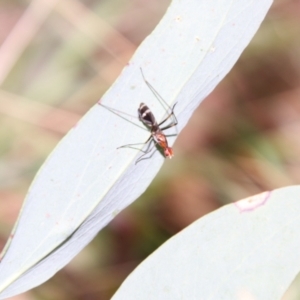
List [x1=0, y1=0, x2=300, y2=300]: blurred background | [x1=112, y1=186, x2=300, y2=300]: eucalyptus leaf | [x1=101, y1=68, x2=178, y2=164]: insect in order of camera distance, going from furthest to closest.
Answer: [x1=0, y1=0, x2=300, y2=300]: blurred background, [x1=101, y1=68, x2=178, y2=164]: insect, [x1=112, y1=186, x2=300, y2=300]: eucalyptus leaf

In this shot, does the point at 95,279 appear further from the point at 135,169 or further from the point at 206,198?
the point at 135,169

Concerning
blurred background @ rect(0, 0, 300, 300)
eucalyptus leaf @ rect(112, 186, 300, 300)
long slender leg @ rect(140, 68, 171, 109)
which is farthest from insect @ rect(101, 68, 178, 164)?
blurred background @ rect(0, 0, 300, 300)

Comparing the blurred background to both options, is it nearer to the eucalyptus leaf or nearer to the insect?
the insect

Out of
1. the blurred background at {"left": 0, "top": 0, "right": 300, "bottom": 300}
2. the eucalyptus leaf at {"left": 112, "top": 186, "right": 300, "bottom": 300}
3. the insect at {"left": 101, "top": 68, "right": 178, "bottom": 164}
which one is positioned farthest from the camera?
the blurred background at {"left": 0, "top": 0, "right": 300, "bottom": 300}

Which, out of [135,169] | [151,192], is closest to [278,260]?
[135,169]

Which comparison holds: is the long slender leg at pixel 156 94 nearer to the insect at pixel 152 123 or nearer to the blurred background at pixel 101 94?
the insect at pixel 152 123
